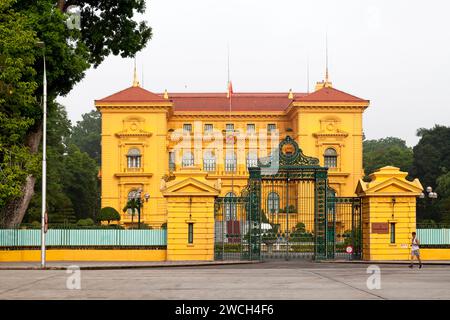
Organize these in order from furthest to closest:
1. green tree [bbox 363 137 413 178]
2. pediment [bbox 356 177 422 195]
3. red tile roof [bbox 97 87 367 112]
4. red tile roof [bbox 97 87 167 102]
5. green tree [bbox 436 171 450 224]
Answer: green tree [bbox 363 137 413 178], red tile roof [bbox 97 87 367 112], red tile roof [bbox 97 87 167 102], green tree [bbox 436 171 450 224], pediment [bbox 356 177 422 195]

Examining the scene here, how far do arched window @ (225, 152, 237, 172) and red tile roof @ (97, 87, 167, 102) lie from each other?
857cm

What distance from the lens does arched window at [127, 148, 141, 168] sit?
76.0 metres

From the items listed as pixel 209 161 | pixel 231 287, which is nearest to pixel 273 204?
pixel 231 287

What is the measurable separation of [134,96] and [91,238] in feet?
141

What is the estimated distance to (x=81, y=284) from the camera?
19234 mm

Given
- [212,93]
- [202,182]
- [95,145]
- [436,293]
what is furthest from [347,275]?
[95,145]

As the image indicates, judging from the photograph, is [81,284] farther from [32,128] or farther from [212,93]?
[212,93]

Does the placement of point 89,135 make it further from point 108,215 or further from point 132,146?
point 108,215

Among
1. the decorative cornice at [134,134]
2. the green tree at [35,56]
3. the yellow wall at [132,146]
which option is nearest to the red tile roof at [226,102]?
the yellow wall at [132,146]

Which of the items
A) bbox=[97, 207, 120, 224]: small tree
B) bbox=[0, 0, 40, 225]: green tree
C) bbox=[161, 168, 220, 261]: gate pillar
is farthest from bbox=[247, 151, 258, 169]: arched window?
bbox=[0, 0, 40, 225]: green tree

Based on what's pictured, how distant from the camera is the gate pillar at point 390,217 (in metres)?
33.4

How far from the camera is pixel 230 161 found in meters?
77.8

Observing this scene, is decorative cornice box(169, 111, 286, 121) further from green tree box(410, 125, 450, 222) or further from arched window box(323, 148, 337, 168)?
green tree box(410, 125, 450, 222)

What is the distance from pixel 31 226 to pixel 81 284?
56.5 ft
